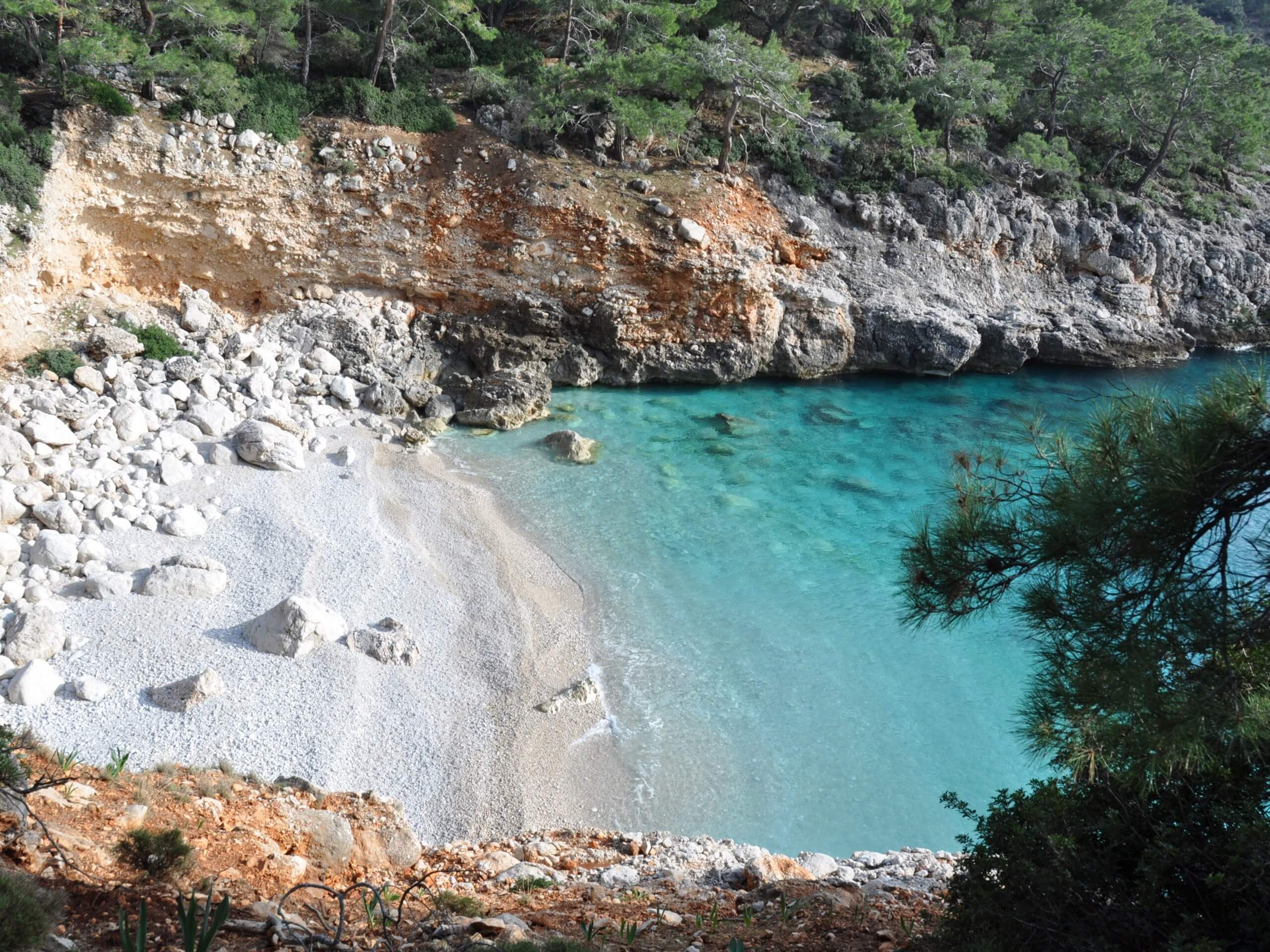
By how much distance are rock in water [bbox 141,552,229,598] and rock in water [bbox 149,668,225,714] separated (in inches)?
86.4

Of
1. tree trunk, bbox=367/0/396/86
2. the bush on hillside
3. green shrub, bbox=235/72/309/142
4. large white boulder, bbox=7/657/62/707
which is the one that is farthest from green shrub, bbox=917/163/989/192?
large white boulder, bbox=7/657/62/707

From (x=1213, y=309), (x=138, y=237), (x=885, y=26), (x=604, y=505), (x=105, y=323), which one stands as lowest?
(x=604, y=505)

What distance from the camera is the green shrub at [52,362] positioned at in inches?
725

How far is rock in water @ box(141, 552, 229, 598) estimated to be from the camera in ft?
44.2

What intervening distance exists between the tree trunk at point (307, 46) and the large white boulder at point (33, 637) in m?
17.4

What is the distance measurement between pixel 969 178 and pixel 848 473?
14.9m

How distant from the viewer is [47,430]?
54.5ft

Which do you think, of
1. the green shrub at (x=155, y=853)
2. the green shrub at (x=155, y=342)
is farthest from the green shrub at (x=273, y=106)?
the green shrub at (x=155, y=853)

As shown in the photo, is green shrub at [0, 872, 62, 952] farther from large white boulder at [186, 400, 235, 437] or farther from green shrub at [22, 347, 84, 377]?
green shrub at [22, 347, 84, 377]

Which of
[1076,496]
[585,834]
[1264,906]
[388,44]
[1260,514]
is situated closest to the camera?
[1264,906]

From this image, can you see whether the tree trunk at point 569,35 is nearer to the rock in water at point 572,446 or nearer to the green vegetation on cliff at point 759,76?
the green vegetation on cliff at point 759,76

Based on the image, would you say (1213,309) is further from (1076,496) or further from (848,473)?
(1076,496)

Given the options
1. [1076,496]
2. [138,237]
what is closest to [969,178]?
[138,237]

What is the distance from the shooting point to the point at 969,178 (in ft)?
98.8
